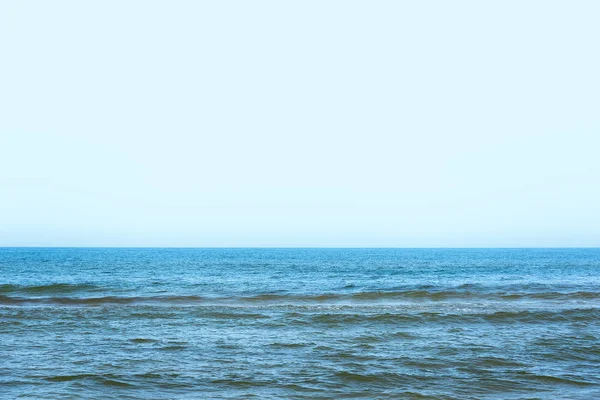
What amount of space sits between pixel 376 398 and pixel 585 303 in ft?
74.5

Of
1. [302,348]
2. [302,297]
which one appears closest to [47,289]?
[302,297]

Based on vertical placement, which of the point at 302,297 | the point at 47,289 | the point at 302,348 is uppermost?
the point at 302,348

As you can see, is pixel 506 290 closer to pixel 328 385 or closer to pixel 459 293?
pixel 459 293

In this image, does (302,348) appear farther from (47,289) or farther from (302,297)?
(47,289)

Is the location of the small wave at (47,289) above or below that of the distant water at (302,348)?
below

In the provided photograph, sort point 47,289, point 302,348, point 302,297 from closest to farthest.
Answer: point 302,348, point 302,297, point 47,289

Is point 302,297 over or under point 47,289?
over

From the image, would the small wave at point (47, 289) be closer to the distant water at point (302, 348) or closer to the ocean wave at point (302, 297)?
the ocean wave at point (302, 297)

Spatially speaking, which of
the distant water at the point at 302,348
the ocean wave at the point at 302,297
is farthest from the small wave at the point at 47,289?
the distant water at the point at 302,348

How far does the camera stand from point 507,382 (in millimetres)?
12922

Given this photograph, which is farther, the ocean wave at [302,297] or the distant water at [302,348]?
the ocean wave at [302,297]

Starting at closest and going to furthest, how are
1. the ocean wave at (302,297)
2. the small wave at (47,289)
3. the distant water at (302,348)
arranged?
the distant water at (302,348) < the ocean wave at (302,297) < the small wave at (47,289)

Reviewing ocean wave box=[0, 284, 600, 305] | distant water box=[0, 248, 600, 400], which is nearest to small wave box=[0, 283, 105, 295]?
ocean wave box=[0, 284, 600, 305]

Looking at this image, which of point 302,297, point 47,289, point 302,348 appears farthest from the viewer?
point 47,289
